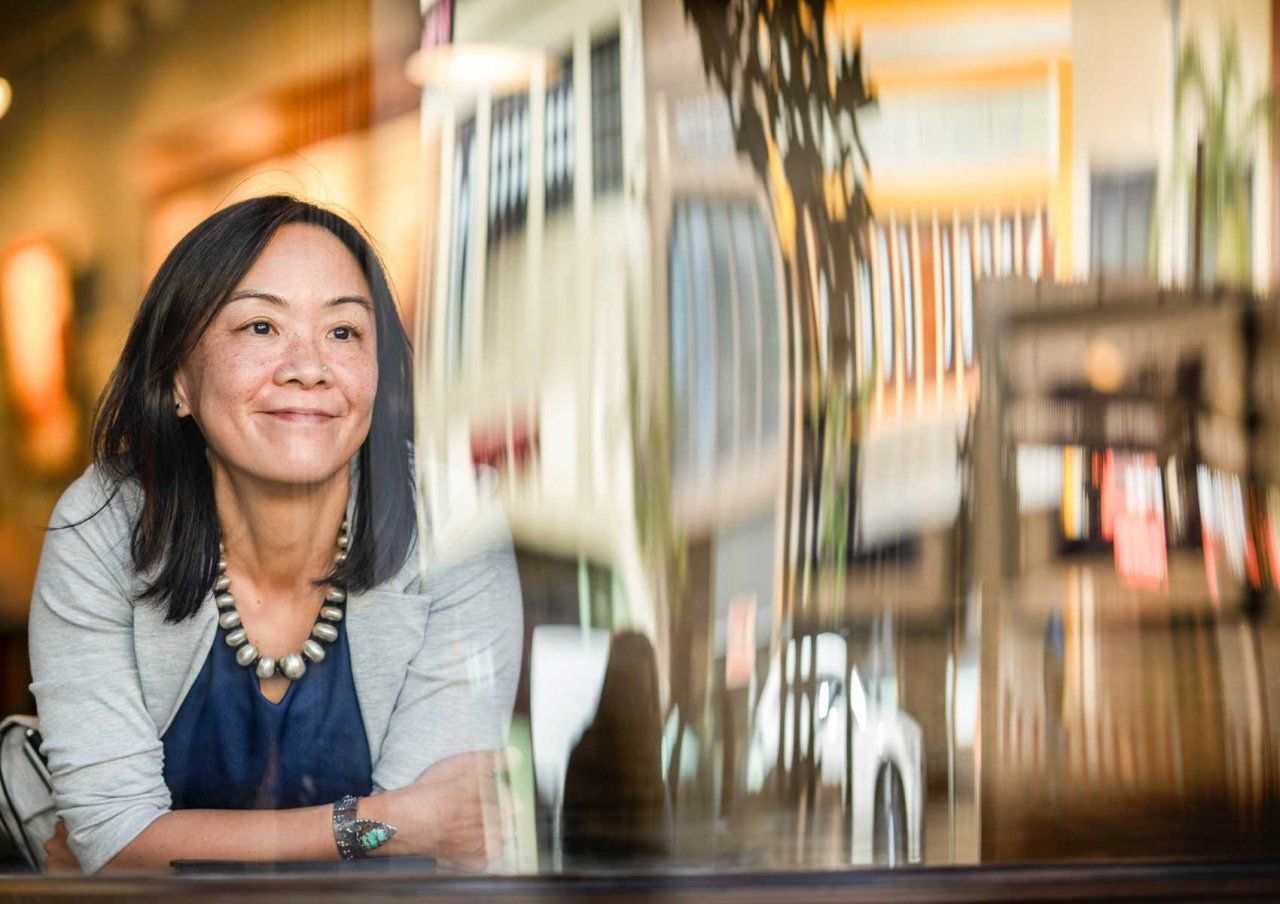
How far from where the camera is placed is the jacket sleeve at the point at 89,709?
1186mm

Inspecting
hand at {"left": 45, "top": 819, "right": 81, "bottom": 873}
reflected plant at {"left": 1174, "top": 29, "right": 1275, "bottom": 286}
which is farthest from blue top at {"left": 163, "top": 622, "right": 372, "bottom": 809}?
reflected plant at {"left": 1174, "top": 29, "right": 1275, "bottom": 286}

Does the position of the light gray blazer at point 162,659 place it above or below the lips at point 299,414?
below

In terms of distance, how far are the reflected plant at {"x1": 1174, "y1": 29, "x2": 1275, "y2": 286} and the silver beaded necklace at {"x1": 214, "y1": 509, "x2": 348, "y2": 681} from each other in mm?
830

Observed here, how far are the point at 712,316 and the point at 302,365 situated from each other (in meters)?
0.37

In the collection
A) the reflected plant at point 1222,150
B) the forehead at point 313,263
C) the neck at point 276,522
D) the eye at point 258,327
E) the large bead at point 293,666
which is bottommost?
the large bead at point 293,666

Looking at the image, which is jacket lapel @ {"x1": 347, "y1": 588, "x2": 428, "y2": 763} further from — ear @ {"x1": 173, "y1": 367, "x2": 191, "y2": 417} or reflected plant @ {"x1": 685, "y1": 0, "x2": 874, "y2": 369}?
reflected plant @ {"x1": 685, "y1": 0, "x2": 874, "y2": 369}

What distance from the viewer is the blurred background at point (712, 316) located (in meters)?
1.20

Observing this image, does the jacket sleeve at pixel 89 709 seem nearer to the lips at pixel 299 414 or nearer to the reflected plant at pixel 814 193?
the lips at pixel 299 414

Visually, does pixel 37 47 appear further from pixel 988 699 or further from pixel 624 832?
pixel 988 699

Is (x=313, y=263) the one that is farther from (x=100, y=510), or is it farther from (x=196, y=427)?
(x=100, y=510)

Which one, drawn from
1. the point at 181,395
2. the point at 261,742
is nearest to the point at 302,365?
the point at 181,395

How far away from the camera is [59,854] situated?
1202 millimetres

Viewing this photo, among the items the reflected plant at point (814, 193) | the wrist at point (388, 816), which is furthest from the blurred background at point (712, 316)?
the wrist at point (388, 816)

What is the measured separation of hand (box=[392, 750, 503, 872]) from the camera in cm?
120
